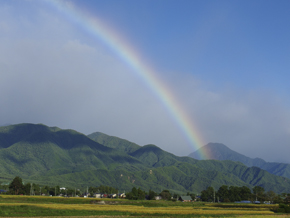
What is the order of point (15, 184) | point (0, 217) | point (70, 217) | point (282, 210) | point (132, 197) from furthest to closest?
point (15, 184) → point (132, 197) → point (282, 210) → point (70, 217) → point (0, 217)

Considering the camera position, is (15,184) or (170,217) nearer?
(170,217)

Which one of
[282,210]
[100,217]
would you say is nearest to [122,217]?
[100,217]

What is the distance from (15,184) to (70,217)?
16393 centimetres

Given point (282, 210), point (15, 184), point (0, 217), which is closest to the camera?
point (0, 217)

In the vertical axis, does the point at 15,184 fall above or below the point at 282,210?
above

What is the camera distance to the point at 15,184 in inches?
7859

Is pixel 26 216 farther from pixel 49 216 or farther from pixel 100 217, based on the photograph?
pixel 100 217

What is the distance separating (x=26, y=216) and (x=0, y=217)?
5796mm

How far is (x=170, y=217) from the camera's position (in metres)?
59.9

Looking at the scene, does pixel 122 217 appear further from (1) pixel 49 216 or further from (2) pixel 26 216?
(2) pixel 26 216

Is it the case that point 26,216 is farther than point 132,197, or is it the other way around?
point 132,197

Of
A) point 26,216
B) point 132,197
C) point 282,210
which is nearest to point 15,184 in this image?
point 132,197

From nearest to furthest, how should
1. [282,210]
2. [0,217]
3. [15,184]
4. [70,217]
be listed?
[0,217], [70,217], [282,210], [15,184]

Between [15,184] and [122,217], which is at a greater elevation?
[15,184]
